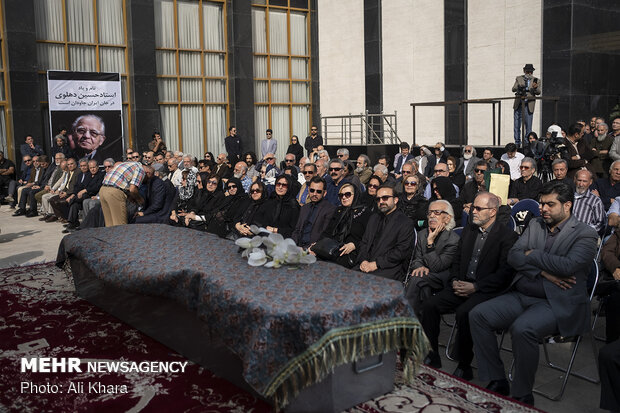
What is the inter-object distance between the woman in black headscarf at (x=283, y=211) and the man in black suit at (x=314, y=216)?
357 mm

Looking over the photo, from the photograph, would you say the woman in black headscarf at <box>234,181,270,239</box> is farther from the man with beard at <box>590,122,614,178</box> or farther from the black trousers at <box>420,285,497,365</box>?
the man with beard at <box>590,122,614,178</box>

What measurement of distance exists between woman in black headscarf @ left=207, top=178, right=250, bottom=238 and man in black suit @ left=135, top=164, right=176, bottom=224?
0.69 metres

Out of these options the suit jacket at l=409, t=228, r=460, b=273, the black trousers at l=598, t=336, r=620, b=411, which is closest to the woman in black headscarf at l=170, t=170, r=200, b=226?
the suit jacket at l=409, t=228, r=460, b=273

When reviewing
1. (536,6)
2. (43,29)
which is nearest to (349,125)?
(536,6)

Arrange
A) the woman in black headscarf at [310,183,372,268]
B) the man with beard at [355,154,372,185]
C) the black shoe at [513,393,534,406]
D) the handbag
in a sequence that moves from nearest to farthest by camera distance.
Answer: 1. the black shoe at [513,393,534,406]
2. the handbag
3. the woman in black headscarf at [310,183,372,268]
4. the man with beard at [355,154,372,185]

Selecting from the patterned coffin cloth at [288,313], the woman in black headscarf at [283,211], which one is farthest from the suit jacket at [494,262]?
the woman in black headscarf at [283,211]

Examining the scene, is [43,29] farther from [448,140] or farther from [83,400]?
[83,400]

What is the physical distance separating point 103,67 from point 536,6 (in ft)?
39.2

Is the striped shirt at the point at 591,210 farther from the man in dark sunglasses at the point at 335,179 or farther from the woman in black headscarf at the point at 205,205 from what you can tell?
the woman in black headscarf at the point at 205,205

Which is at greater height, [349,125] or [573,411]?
[349,125]

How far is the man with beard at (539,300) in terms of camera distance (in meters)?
4.20

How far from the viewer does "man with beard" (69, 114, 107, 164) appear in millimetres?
16703

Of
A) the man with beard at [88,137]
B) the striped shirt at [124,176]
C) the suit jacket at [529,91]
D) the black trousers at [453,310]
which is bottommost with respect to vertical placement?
the black trousers at [453,310]

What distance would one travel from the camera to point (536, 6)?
15.0 meters
